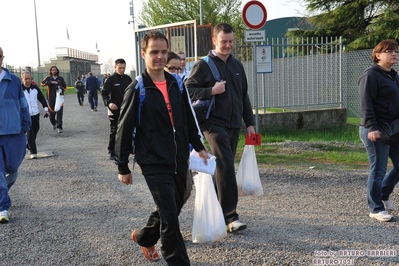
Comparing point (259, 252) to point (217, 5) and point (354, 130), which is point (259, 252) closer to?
point (354, 130)

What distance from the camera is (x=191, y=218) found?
5.39 m

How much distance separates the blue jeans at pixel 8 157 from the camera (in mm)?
5555

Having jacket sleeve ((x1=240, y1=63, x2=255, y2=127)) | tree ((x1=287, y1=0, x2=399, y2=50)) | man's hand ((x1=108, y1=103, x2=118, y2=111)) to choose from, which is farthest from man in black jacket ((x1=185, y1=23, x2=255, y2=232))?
tree ((x1=287, y1=0, x2=399, y2=50))

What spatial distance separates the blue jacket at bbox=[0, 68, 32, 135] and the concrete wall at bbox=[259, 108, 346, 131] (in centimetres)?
733

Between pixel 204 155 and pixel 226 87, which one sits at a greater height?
pixel 226 87

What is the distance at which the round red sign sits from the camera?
9086mm

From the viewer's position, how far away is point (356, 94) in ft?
46.0

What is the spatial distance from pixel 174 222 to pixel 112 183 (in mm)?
3977

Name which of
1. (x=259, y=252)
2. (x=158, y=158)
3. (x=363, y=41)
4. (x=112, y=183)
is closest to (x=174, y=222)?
(x=158, y=158)

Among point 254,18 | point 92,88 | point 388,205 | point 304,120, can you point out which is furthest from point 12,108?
point 92,88

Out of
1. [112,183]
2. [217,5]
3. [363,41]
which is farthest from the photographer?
[217,5]

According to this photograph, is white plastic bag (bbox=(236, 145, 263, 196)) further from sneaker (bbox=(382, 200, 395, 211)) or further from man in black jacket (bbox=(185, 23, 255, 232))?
sneaker (bbox=(382, 200, 395, 211))

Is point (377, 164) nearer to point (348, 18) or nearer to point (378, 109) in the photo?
point (378, 109)

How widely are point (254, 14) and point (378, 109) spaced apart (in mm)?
4592
